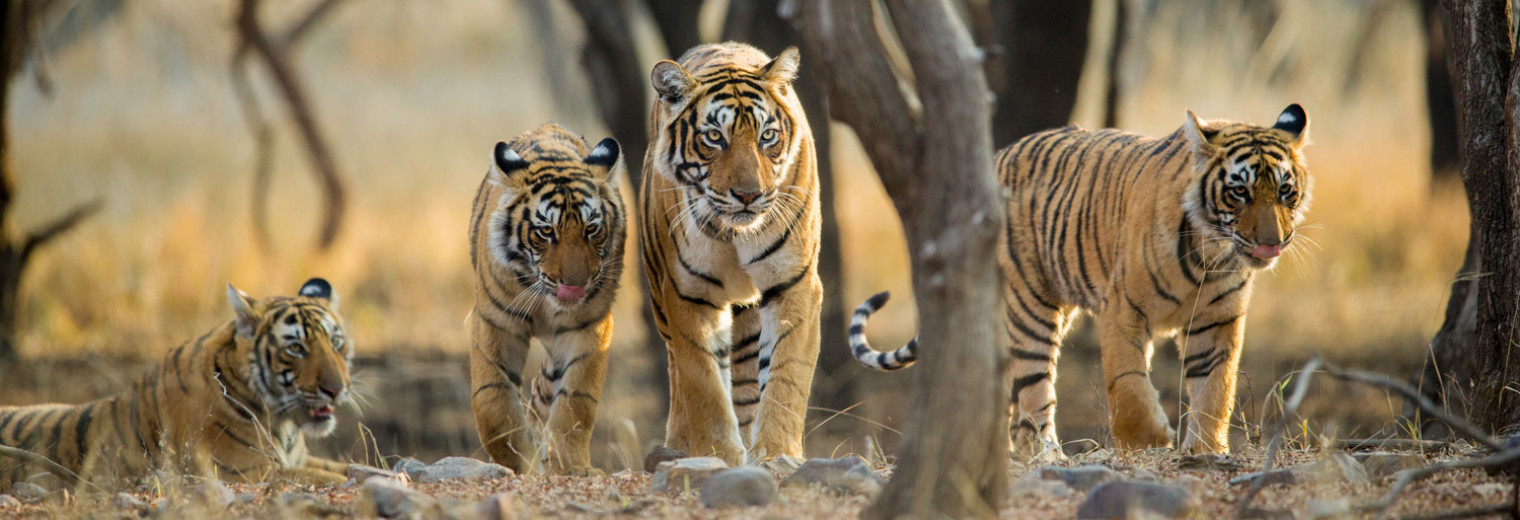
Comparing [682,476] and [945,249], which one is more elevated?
[945,249]

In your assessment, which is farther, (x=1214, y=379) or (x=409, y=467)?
(x=1214, y=379)

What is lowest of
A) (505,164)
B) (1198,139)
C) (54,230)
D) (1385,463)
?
(1385,463)

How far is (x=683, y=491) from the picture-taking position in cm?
356

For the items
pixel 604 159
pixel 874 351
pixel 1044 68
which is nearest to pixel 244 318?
pixel 604 159

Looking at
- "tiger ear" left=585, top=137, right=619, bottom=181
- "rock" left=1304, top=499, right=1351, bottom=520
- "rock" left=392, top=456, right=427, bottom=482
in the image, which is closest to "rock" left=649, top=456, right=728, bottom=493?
"rock" left=392, top=456, right=427, bottom=482

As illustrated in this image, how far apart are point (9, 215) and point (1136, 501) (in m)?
7.06

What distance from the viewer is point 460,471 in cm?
407

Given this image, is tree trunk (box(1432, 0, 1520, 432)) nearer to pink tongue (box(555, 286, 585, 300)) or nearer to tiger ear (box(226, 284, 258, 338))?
pink tongue (box(555, 286, 585, 300))

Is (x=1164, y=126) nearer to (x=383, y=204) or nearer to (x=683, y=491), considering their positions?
(x=383, y=204)

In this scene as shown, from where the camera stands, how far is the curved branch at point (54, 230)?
748 centimetres

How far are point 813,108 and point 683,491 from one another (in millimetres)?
4470

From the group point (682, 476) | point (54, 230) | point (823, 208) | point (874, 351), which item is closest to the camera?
point (682, 476)

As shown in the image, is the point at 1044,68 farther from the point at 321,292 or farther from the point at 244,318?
the point at 244,318

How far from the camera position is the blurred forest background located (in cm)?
834
